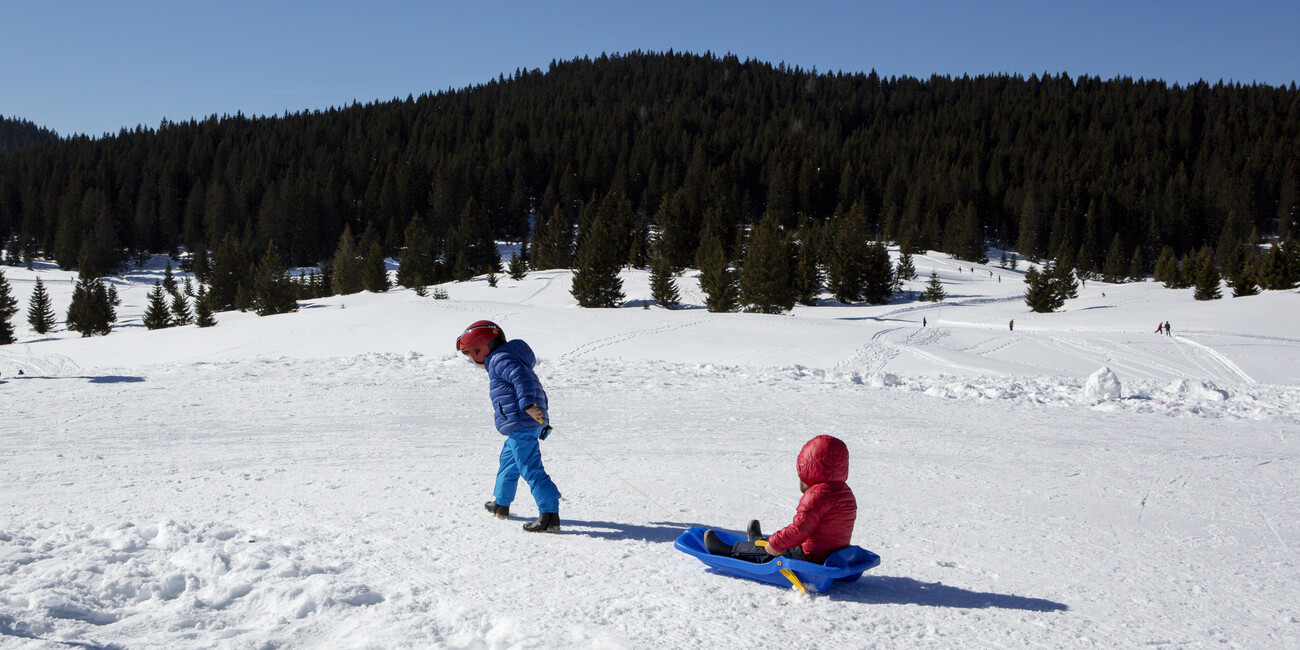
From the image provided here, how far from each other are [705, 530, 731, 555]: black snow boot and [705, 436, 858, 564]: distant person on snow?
261mm

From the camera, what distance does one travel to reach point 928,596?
4176 mm

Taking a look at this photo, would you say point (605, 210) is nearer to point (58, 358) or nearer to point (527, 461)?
point (58, 358)

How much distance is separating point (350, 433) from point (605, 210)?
55339 millimetres

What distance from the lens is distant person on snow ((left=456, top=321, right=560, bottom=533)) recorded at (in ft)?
17.2

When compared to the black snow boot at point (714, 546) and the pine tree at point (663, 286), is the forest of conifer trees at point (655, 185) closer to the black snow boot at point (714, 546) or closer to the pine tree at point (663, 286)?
the pine tree at point (663, 286)

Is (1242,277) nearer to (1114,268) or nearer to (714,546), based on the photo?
(1114,268)

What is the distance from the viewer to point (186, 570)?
4.22m

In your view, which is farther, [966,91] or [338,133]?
[966,91]

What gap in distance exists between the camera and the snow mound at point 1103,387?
11891mm

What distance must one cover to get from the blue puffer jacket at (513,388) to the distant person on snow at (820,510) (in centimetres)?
193

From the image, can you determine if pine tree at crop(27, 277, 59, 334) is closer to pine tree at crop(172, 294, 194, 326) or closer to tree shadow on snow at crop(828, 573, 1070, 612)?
pine tree at crop(172, 294, 194, 326)

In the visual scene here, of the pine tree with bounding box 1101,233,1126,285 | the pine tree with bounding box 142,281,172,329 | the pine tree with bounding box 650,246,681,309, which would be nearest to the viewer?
the pine tree with bounding box 142,281,172,329

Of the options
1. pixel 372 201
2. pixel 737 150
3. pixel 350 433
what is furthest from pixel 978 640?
Result: pixel 737 150

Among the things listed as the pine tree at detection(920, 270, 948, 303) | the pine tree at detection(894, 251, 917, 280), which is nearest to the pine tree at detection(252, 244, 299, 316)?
the pine tree at detection(920, 270, 948, 303)
